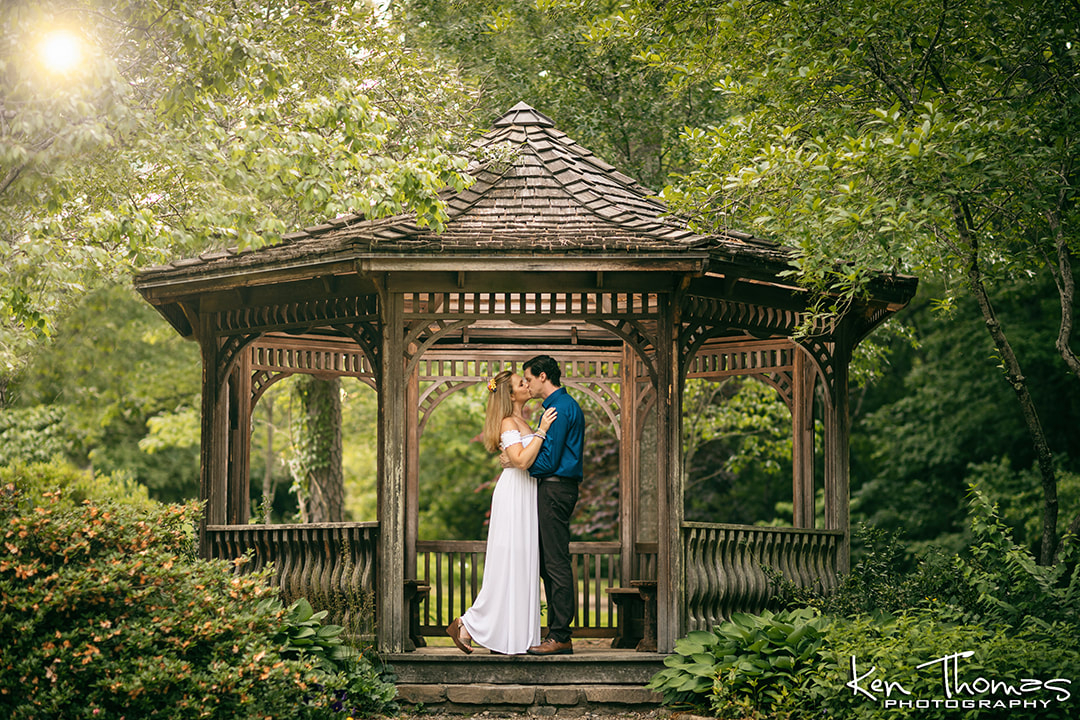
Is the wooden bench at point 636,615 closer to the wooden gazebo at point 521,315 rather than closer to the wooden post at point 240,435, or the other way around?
the wooden gazebo at point 521,315

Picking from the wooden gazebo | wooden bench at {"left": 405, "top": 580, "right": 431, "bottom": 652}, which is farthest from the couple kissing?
the wooden gazebo

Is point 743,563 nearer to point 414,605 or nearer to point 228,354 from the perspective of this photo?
point 414,605

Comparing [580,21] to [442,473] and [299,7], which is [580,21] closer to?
[299,7]

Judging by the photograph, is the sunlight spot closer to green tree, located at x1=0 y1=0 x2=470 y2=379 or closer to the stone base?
green tree, located at x1=0 y1=0 x2=470 y2=379

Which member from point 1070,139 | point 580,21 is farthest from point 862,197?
point 580,21

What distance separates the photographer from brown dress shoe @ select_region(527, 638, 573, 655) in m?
8.15

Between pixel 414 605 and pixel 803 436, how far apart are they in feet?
13.0

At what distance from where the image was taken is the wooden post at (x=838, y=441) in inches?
372

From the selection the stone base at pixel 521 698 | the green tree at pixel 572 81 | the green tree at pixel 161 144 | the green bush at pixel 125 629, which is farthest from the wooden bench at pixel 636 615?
the green tree at pixel 572 81

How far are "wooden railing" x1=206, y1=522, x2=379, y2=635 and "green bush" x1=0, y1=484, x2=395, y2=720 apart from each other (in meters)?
1.35

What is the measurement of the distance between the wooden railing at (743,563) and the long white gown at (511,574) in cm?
121

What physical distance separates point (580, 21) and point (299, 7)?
170 inches

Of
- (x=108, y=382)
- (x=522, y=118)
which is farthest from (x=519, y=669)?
(x=108, y=382)

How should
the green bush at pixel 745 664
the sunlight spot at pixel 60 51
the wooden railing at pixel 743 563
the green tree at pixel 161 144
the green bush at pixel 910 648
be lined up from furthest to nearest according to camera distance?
the wooden railing at pixel 743 563
the green bush at pixel 745 664
the green tree at pixel 161 144
the sunlight spot at pixel 60 51
the green bush at pixel 910 648
